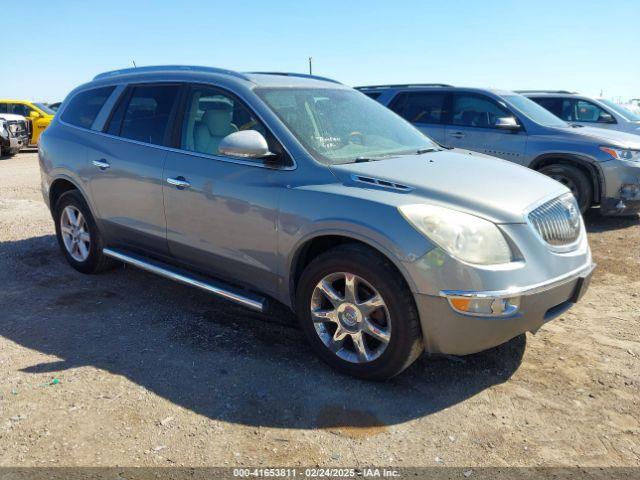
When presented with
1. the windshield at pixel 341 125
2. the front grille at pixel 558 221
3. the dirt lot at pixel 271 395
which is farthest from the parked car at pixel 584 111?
the front grille at pixel 558 221

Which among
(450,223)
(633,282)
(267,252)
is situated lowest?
(633,282)

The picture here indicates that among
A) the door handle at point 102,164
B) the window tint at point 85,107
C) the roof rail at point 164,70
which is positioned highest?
the roof rail at point 164,70

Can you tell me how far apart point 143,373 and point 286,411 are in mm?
1012

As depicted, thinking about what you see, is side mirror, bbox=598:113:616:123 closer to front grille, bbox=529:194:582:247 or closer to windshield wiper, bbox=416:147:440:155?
windshield wiper, bbox=416:147:440:155

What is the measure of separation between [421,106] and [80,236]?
18.3ft

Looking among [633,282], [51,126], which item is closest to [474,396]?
[633,282]

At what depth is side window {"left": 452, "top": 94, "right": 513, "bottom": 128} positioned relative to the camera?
26.7ft

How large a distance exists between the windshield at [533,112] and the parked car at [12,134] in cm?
1413

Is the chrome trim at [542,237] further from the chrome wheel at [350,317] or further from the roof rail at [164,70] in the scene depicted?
the roof rail at [164,70]

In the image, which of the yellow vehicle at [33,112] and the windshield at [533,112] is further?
the yellow vehicle at [33,112]

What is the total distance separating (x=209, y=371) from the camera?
3.54m

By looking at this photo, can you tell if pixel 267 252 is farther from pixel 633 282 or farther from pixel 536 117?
pixel 536 117

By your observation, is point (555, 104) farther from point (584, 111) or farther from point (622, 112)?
point (622, 112)

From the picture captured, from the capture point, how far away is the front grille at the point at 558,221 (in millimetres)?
3258
